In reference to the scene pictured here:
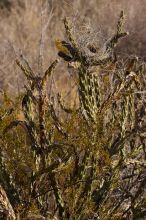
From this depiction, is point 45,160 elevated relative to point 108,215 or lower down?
elevated

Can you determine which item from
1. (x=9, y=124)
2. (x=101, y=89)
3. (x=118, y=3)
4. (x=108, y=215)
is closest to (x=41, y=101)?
(x=9, y=124)

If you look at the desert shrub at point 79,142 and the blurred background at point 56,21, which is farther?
the blurred background at point 56,21

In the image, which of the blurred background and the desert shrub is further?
the blurred background

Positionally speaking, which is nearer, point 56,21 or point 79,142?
point 79,142

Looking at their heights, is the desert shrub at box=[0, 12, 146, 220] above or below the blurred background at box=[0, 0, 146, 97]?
below

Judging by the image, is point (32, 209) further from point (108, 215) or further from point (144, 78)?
point (144, 78)

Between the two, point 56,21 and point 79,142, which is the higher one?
point 56,21

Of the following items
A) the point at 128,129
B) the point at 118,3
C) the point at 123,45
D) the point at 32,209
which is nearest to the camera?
the point at 32,209

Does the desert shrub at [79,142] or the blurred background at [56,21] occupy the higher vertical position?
the blurred background at [56,21]
